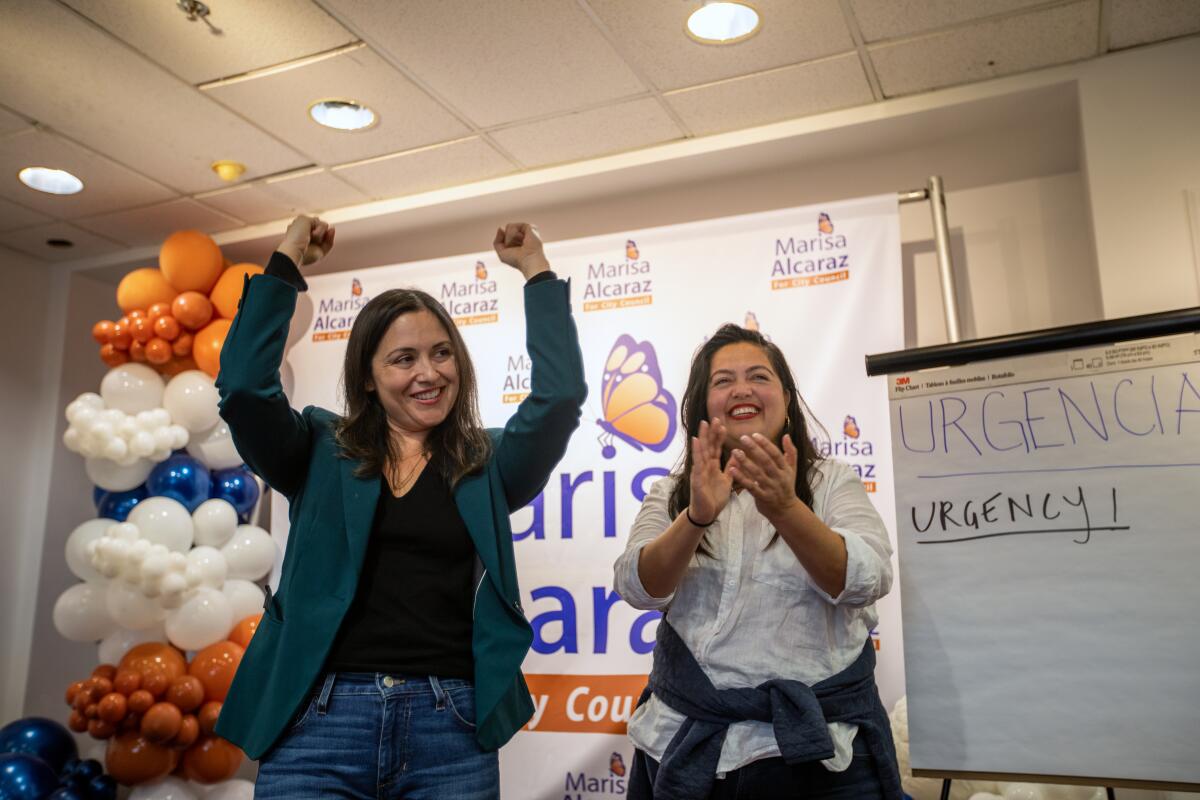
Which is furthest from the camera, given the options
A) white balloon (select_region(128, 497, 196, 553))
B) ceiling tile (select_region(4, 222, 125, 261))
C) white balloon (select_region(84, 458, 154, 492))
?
ceiling tile (select_region(4, 222, 125, 261))

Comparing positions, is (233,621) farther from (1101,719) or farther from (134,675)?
(1101,719)

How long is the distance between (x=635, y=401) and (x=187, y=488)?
5.73ft

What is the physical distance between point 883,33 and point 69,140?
286cm

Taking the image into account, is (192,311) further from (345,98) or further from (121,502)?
(345,98)

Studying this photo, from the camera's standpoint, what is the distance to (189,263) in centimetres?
373

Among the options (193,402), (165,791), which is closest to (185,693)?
(165,791)

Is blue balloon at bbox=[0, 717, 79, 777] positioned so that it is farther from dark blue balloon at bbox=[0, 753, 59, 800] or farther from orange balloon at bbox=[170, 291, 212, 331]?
orange balloon at bbox=[170, 291, 212, 331]

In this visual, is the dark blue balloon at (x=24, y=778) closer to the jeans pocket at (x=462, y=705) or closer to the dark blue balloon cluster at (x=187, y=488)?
the dark blue balloon cluster at (x=187, y=488)

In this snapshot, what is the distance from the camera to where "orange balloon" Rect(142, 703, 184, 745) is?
3092 mm

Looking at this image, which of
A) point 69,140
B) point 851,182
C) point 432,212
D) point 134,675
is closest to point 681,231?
point 851,182

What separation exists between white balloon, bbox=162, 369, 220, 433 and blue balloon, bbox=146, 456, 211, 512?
0.49ft

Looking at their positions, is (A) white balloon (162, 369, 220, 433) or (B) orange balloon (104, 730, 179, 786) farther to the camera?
(A) white balloon (162, 369, 220, 433)

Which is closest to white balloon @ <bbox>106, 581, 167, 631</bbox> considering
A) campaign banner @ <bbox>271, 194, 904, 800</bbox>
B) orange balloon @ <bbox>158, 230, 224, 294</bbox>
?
orange balloon @ <bbox>158, 230, 224, 294</bbox>

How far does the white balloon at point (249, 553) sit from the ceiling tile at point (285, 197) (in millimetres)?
1330
